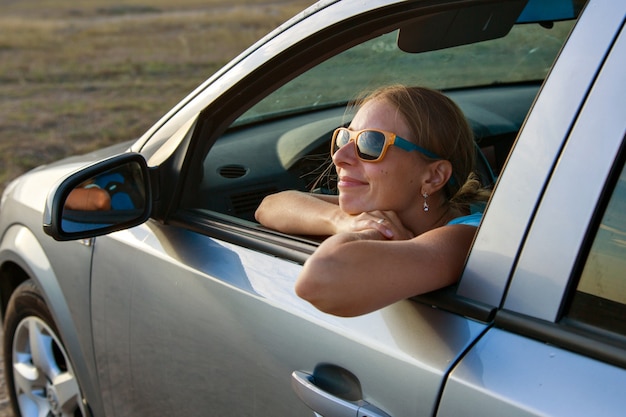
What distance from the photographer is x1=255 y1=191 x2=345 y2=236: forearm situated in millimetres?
1883

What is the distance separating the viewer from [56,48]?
19750mm

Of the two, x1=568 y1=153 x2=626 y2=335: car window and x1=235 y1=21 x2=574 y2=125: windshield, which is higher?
x1=235 y1=21 x2=574 y2=125: windshield

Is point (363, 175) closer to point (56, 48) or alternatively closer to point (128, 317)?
point (128, 317)

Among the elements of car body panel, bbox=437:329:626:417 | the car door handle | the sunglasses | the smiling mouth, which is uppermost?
the sunglasses

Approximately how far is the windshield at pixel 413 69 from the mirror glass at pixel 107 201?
1.36ft

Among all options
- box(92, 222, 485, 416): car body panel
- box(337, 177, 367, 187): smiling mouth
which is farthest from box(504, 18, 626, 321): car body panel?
box(337, 177, 367, 187): smiling mouth

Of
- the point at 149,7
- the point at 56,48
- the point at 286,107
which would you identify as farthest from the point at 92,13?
the point at 286,107

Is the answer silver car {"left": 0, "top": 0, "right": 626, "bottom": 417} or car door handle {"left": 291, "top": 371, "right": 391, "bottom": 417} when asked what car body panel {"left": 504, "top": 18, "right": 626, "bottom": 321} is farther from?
car door handle {"left": 291, "top": 371, "right": 391, "bottom": 417}

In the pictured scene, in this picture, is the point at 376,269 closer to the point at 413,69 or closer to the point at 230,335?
the point at 230,335

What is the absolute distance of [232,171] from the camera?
228 cm

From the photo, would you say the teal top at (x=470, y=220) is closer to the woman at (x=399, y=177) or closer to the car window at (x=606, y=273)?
the woman at (x=399, y=177)

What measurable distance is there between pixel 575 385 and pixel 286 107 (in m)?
1.57

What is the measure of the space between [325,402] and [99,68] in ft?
51.1

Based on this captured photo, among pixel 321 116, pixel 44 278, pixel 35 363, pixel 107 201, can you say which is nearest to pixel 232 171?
pixel 107 201
